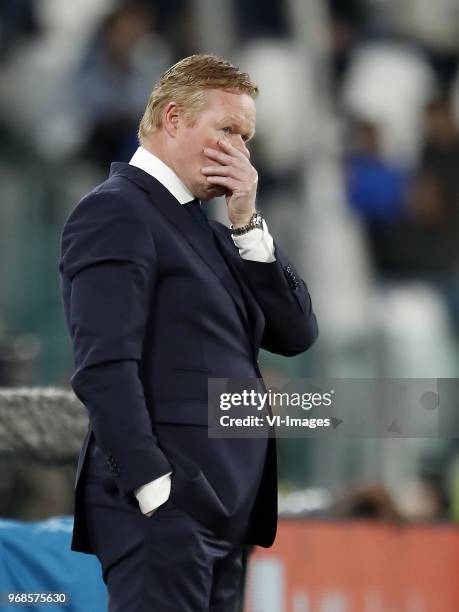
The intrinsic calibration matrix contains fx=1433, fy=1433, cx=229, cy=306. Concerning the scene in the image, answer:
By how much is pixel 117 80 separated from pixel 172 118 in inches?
215

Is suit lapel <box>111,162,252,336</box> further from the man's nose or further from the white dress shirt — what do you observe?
the man's nose

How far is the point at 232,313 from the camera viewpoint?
2.74m

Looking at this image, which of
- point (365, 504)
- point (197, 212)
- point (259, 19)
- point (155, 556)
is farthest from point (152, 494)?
point (259, 19)

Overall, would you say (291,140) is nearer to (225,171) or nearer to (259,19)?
(259,19)

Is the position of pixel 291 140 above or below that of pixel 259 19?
below

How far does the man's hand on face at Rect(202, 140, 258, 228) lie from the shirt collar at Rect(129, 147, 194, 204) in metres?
0.07

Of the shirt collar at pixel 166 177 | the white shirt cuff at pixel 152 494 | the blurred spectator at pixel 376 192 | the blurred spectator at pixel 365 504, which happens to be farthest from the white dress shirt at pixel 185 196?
the blurred spectator at pixel 376 192

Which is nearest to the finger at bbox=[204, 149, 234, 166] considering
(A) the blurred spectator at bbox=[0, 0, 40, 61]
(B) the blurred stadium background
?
(B) the blurred stadium background

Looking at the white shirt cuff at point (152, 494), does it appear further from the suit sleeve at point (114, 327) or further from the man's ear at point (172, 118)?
the man's ear at point (172, 118)

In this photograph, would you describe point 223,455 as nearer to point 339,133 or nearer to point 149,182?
point 149,182

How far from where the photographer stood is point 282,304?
282 centimetres

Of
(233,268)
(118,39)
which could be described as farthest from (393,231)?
(233,268)

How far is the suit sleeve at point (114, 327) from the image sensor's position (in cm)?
252

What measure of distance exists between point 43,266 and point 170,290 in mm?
4808
